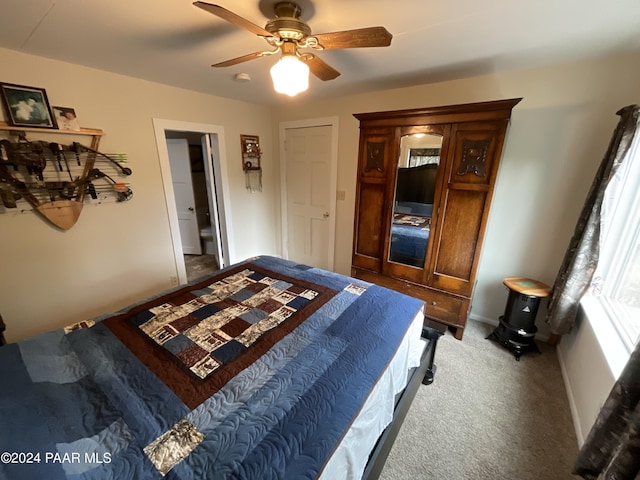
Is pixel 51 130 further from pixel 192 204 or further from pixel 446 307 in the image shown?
pixel 446 307

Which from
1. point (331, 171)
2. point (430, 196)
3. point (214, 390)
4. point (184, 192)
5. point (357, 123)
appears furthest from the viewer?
point (184, 192)

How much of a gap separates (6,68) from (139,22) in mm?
1136

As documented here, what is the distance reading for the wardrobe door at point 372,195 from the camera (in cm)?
224

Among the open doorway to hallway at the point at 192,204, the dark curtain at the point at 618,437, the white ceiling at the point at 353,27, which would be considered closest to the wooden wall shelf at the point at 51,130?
the white ceiling at the point at 353,27

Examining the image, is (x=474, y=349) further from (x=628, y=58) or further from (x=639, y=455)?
(x=628, y=58)

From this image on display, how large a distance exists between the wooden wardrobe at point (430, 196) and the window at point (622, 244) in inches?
26.0

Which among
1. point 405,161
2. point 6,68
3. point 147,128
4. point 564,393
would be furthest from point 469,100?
point 6,68

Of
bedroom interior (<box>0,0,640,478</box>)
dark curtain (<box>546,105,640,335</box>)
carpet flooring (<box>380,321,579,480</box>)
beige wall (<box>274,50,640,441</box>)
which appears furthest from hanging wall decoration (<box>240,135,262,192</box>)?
dark curtain (<box>546,105,640,335</box>)

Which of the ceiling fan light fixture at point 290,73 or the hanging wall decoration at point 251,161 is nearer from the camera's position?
the ceiling fan light fixture at point 290,73

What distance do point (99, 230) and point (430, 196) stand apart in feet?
9.40

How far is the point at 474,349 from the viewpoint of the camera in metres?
2.16

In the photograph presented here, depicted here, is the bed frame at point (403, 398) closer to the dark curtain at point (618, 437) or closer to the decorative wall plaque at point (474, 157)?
the dark curtain at point (618, 437)

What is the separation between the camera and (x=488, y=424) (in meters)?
1.54

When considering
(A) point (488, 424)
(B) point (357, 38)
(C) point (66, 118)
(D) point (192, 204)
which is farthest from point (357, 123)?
(A) point (488, 424)
